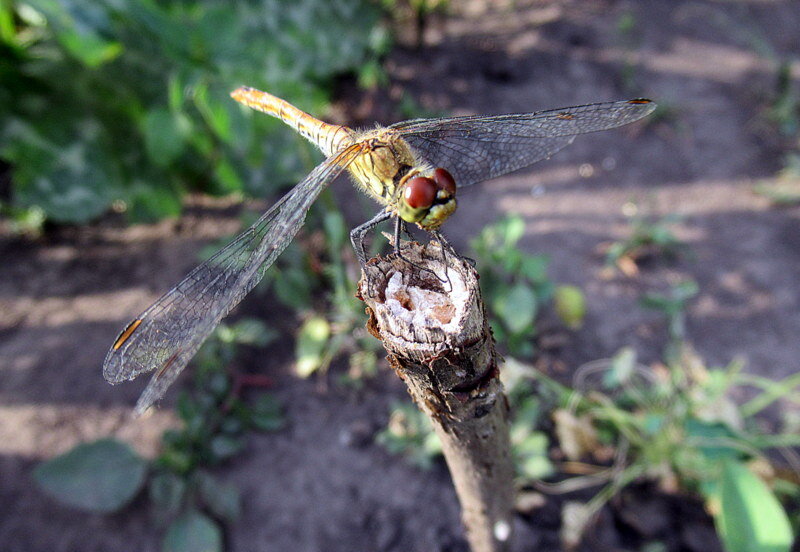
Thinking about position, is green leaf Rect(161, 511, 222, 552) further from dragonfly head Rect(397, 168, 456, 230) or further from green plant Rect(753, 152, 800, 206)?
green plant Rect(753, 152, 800, 206)

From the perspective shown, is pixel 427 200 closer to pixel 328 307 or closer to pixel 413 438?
pixel 413 438

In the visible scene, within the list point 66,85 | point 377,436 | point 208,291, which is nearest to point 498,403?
point 208,291

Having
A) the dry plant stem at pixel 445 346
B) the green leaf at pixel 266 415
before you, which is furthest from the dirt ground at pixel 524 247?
the dry plant stem at pixel 445 346

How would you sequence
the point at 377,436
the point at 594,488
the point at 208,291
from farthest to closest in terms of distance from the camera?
the point at 377,436 → the point at 594,488 → the point at 208,291

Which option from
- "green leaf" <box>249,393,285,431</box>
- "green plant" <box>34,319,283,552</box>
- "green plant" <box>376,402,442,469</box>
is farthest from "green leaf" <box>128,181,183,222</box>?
"green plant" <box>376,402,442,469</box>

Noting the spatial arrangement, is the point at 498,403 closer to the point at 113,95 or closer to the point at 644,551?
the point at 644,551

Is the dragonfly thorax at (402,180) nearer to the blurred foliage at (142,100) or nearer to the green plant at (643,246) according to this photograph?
the blurred foliage at (142,100)

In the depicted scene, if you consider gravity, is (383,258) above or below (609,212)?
below
